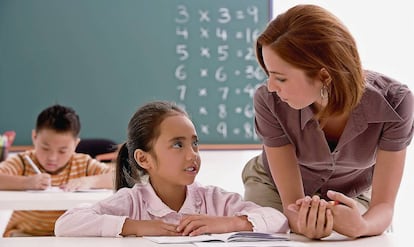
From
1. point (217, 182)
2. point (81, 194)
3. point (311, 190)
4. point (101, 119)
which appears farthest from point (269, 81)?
point (101, 119)

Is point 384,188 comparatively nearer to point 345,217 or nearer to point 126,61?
point 345,217

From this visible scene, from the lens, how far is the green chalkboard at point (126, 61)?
568 centimetres

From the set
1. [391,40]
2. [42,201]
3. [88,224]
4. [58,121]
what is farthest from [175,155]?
[391,40]

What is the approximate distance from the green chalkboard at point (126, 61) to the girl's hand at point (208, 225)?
13.0ft

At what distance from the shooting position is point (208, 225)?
1.75 metres

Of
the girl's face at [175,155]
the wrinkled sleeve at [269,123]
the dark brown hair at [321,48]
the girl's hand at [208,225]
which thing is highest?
the dark brown hair at [321,48]

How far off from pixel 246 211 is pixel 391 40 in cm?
282

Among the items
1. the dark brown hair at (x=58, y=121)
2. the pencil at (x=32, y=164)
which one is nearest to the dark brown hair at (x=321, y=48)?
the pencil at (x=32, y=164)

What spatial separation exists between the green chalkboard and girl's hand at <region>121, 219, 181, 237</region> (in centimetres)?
395

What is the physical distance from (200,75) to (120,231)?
4.15 m

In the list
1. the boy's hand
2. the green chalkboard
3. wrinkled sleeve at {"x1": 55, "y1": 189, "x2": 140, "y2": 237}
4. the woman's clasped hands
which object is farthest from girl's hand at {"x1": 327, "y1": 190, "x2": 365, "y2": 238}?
the green chalkboard

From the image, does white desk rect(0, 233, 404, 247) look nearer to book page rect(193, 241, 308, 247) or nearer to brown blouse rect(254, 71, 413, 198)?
book page rect(193, 241, 308, 247)

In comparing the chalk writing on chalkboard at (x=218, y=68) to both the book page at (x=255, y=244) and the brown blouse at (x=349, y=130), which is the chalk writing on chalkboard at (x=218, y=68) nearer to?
the brown blouse at (x=349, y=130)

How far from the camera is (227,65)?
5.91 meters
